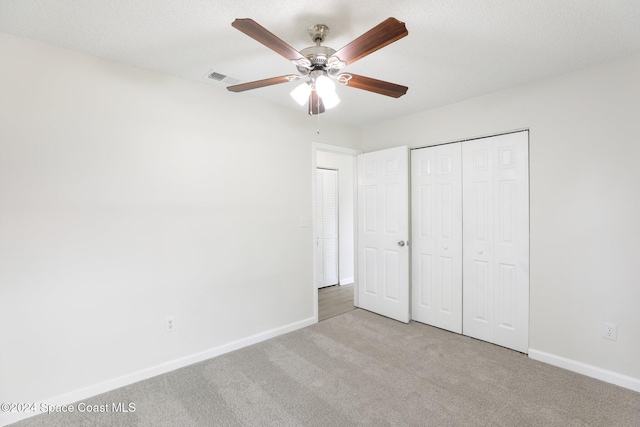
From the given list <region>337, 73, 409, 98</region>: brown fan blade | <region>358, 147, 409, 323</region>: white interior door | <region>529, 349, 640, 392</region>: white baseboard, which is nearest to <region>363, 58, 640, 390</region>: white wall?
<region>529, 349, 640, 392</region>: white baseboard

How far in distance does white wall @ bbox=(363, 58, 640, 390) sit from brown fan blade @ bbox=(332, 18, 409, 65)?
6.24ft

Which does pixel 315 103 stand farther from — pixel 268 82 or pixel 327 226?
pixel 327 226

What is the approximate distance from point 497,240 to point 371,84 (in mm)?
2036

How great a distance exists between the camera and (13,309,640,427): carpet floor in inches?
73.8

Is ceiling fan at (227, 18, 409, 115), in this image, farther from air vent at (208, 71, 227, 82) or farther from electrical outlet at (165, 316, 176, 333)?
electrical outlet at (165, 316, 176, 333)

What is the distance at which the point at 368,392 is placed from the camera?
2.14 meters

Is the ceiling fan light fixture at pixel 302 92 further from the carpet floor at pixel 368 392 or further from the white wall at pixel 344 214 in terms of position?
the white wall at pixel 344 214

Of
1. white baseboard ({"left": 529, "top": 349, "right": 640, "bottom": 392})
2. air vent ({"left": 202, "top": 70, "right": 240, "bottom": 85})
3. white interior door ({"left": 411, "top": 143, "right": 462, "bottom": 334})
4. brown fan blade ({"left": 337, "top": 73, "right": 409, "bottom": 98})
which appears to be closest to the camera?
brown fan blade ({"left": 337, "top": 73, "right": 409, "bottom": 98})

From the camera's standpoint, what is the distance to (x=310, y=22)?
68.2 inches

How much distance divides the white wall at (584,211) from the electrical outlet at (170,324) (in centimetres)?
310

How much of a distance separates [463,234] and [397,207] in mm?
768

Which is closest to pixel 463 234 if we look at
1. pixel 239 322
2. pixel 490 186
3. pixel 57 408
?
pixel 490 186

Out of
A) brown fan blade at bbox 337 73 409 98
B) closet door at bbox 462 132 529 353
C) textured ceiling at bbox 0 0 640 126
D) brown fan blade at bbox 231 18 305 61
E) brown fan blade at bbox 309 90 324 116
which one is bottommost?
closet door at bbox 462 132 529 353

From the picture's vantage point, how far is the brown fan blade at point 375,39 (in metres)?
1.25
